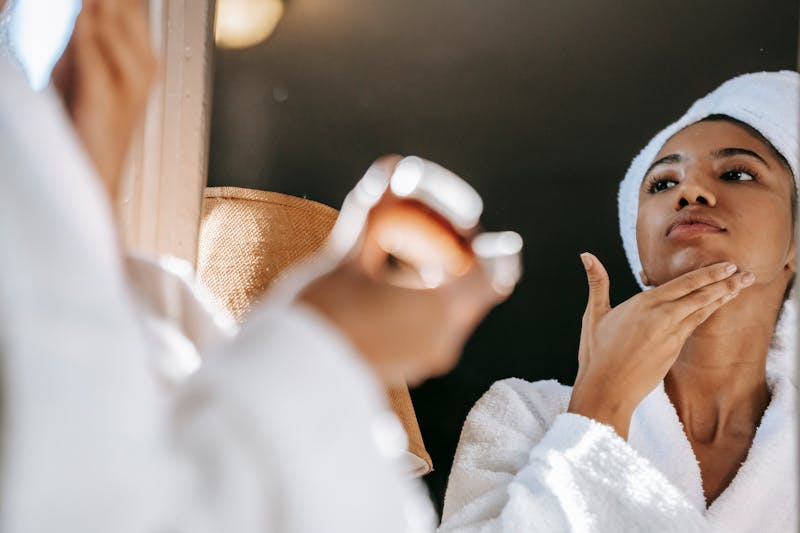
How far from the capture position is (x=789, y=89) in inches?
24.6

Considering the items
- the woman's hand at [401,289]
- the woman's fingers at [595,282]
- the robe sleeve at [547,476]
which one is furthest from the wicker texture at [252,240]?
the woman's hand at [401,289]

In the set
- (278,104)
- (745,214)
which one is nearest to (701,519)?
(745,214)

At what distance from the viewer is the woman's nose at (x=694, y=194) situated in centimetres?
64

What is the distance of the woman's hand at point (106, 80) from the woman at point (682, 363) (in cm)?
43

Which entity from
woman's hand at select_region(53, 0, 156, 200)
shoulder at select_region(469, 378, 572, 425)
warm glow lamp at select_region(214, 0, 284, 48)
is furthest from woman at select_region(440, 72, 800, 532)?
woman's hand at select_region(53, 0, 156, 200)

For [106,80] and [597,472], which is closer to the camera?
[106,80]

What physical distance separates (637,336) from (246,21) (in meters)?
0.41

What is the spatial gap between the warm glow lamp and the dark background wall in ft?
0.28

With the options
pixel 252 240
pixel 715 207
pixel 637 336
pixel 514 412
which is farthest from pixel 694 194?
pixel 252 240

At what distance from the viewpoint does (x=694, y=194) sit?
640 mm

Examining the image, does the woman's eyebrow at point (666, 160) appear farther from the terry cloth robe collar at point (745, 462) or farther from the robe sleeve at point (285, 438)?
the robe sleeve at point (285, 438)

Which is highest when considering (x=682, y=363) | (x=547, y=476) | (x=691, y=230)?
(x=691, y=230)

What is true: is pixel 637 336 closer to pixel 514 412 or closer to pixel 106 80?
pixel 514 412

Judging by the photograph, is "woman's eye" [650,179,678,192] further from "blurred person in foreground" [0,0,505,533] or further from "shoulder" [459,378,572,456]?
"blurred person in foreground" [0,0,505,533]
